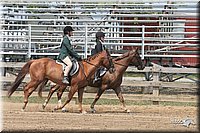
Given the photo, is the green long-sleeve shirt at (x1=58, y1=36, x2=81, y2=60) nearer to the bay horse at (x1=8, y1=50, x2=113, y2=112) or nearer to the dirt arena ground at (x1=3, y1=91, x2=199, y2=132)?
the bay horse at (x1=8, y1=50, x2=113, y2=112)

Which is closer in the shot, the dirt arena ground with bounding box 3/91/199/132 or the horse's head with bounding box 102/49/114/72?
the dirt arena ground with bounding box 3/91/199/132

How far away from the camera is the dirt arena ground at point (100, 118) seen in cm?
1139

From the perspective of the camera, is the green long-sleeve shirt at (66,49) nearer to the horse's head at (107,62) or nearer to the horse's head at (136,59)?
the horse's head at (107,62)

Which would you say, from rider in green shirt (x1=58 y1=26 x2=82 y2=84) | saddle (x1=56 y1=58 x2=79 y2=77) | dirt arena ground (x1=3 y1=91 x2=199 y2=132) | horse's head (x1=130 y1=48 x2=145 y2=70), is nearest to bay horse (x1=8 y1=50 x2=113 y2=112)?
saddle (x1=56 y1=58 x2=79 y2=77)

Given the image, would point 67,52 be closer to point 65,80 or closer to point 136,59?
point 65,80

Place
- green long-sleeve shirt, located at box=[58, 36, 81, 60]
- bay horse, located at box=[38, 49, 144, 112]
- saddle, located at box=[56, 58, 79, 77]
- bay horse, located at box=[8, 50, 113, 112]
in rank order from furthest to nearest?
bay horse, located at box=[38, 49, 144, 112]
bay horse, located at box=[8, 50, 113, 112]
saddle, located at box=[56, 58, 79, 77]
green long-sleeve shirt, located at box=[58, 36, 81, 60]

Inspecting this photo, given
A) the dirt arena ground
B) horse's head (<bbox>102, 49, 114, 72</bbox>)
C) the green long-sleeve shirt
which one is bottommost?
the dirt arena ground

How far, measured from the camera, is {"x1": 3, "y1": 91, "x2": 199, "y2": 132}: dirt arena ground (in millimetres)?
11391

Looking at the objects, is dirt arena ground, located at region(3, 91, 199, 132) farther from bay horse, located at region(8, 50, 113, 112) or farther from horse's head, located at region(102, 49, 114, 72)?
horse's head, located at region(102, 49, 114, 72)

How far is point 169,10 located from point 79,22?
3.77m

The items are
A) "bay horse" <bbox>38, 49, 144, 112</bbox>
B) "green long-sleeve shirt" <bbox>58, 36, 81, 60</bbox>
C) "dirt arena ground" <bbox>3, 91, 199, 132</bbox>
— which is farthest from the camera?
"bay horse" <bbox>38, 49, 144, 112</bbox>

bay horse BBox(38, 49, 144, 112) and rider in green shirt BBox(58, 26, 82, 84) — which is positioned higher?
rider in green shirt BBox(58, 26, 82, 84)

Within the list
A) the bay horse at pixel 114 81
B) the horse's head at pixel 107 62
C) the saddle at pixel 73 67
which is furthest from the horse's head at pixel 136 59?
the saddle at pixel 73 67

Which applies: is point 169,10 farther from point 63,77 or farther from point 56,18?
point 63,77
